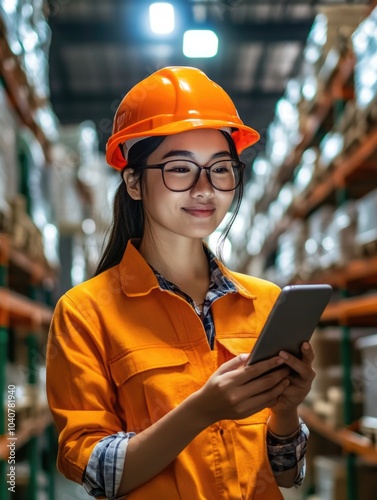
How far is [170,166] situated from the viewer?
133cm

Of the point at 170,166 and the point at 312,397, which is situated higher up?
the point at 170,166

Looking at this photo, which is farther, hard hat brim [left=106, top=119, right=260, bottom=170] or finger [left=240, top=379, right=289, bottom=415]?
hard hat brim [left=106, top=119, right=260, bottom=170]

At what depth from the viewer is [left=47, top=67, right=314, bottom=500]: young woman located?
4.10ft

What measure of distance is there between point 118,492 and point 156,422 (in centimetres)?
16

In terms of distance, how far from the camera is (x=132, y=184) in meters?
1.42

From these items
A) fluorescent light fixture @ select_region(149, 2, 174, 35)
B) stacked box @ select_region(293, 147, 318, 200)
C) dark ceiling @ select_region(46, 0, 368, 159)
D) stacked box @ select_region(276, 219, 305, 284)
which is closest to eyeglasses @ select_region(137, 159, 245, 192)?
stacked box @ select_region(293, 147, 318, 200)

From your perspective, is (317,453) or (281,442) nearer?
(281,442)

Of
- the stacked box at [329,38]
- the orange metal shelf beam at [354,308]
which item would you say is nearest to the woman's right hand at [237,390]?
the orange metal shelf beam at [354,308]

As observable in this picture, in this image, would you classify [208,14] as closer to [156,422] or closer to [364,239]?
[364,239]

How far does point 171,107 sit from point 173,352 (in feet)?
1.52

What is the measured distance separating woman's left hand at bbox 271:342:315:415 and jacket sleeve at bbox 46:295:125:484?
0.31m

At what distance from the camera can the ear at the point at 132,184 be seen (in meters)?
1.41

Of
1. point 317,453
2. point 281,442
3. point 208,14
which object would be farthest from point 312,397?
point 208,14

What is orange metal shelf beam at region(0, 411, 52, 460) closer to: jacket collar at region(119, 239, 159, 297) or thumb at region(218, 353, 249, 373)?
jacket collar at region(119, 239, 159, 297)
